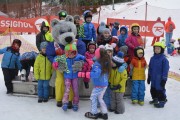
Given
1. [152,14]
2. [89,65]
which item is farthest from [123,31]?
[152,14]

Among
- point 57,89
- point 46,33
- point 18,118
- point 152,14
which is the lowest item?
point 18,118

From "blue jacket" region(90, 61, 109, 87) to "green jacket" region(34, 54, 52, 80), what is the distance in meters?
1.28

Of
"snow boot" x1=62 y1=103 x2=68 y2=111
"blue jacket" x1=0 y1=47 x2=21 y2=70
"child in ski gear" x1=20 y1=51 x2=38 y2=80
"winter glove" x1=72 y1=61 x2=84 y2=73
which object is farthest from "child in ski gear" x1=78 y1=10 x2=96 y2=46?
"snow boot" x1=62 y1=103 x2=68 y2=111

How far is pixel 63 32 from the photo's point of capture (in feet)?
18.3

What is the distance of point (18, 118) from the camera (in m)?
A: 5.17

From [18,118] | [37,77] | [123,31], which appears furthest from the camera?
[123,31]

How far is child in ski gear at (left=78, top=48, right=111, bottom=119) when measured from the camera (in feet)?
16.4

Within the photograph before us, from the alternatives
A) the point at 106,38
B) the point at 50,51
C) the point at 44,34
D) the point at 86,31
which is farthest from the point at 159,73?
the point at 44,34

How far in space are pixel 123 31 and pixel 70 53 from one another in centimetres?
195

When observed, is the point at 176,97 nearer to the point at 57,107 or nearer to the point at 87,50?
the point at 87,50

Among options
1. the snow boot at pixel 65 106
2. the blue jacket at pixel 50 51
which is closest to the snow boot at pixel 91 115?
the snow boot at pixel 65 106

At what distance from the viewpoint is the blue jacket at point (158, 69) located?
18.8ft

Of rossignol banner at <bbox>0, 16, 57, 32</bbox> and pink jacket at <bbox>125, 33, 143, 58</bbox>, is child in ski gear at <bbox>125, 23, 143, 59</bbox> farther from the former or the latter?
rossignol banner at <bbox>0, 16, 57, 32</bbox>

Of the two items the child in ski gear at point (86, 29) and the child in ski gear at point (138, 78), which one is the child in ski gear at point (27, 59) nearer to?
the child in ski gear at point (86, 29)
